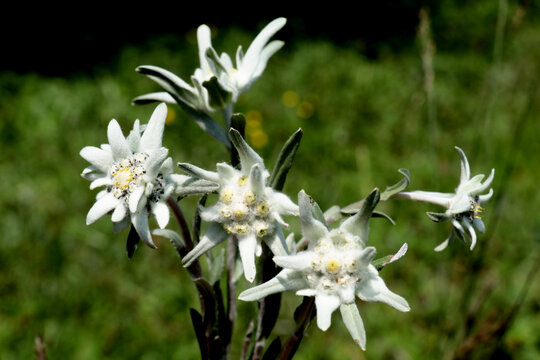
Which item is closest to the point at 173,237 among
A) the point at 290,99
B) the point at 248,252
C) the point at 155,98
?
the point at 248,252

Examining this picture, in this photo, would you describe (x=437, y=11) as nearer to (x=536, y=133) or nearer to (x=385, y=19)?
(x=385, y=19)

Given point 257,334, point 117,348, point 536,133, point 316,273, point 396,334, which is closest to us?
point 316,273

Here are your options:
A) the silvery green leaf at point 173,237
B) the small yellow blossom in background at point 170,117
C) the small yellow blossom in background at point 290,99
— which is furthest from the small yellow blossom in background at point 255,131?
the silvery green leaf at point 173,237

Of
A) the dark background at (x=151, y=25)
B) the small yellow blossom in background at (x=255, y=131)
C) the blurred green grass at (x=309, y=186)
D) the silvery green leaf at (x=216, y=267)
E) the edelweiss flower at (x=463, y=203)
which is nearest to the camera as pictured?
the edelweiss flower at (x=463, y=203)

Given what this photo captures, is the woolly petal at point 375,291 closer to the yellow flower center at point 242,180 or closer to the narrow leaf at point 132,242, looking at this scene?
the yellow flower center at point 242,180

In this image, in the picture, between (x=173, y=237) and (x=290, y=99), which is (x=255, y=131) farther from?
(x=173, y=237)

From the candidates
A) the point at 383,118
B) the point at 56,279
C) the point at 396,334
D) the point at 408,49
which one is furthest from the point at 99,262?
the point at 408,49
